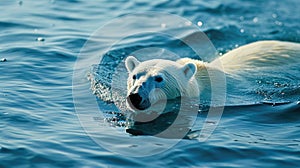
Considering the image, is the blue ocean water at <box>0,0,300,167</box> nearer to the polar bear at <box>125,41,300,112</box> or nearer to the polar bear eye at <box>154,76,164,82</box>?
the polar bear at <box>125,41,300,112</box>

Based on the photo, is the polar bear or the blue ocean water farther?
the polar bear

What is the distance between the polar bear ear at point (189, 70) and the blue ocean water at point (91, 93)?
0.73 m

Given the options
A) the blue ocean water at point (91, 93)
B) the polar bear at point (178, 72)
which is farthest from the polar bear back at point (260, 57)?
the blue ocean water at point (91, 93)

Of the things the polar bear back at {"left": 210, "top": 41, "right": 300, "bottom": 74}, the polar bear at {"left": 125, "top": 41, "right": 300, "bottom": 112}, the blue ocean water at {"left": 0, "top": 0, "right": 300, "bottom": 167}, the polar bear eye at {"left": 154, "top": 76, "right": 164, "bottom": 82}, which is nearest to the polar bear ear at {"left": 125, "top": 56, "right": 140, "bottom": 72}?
the polar bear at {"left": 125, "top": 41, "right": 300, "bottom": 112}

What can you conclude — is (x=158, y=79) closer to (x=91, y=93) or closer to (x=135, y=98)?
(x=135, y=98)

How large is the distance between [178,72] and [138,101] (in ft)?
3.38

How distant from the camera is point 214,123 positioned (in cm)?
805

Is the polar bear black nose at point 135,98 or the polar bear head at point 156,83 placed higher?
the polar bear head at point 156,83

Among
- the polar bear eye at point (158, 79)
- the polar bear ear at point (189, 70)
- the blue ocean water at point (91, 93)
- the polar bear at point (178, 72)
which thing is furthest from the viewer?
the polar bear ear at point (189, 70)

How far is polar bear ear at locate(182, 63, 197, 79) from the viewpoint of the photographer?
8.46 metres

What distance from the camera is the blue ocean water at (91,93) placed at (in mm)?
6719

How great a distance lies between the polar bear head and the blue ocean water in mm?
478

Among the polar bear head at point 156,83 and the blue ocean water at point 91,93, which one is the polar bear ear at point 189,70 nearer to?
the polar bear head at point 156,83

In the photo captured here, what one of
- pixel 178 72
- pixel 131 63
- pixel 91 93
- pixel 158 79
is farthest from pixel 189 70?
pixel 91 93
